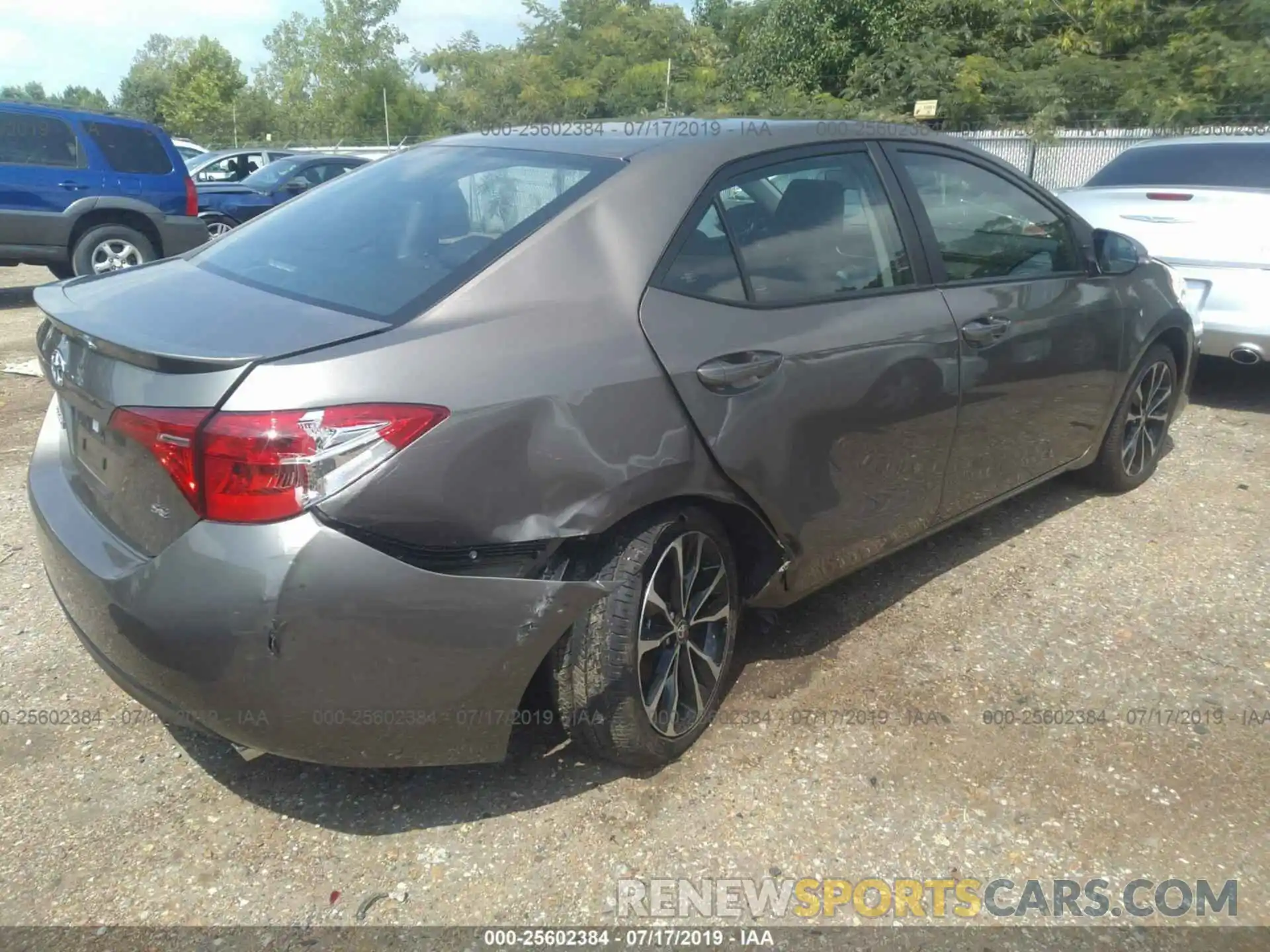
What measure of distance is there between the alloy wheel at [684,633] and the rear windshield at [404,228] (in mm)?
886

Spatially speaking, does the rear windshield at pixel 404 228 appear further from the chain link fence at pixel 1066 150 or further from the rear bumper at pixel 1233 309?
the chain link fence at pixel 1066 150

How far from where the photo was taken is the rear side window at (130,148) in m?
10.2

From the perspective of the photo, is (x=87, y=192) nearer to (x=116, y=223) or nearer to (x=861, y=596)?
(x=116, y=223)

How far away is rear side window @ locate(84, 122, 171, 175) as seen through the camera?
10.2m

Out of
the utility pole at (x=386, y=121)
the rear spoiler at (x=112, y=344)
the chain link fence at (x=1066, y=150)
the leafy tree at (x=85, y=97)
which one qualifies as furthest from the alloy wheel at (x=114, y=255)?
the leafy tree at (x=85, y=97)

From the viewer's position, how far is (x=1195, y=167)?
648 centimetres

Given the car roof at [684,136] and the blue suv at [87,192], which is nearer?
the car roof at [684,136]

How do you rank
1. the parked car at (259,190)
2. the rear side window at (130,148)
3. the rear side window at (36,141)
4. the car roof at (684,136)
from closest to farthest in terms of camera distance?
the car roof at (684,136), the rear side window at (36,141), the rear side window at (130,148), the parked car at (259,190)

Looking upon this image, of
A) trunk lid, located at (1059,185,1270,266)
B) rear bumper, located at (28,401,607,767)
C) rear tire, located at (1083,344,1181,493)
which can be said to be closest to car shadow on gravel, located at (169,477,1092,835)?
rear bumper, located at (28,401,607,767)

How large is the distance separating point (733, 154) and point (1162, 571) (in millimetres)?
2440

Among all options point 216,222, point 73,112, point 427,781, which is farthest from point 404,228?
point 216,222

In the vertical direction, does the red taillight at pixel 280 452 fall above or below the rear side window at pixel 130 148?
below

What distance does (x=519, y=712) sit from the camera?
256 centimetres

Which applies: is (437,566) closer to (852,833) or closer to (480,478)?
(480,478)
